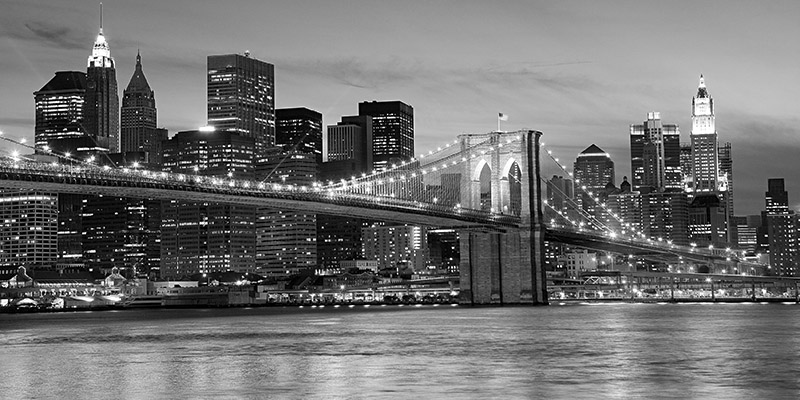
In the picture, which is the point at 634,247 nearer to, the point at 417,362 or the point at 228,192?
the point at 228,192

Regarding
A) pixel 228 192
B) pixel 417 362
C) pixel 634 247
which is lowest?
pixel 417 362

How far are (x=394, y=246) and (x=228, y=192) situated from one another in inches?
4662

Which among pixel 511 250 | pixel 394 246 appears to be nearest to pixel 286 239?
pixel 394 246

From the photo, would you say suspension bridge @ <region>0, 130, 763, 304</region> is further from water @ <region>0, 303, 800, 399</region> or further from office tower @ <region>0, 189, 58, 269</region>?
office tower @ <region>0, 189, 58, 269</region>

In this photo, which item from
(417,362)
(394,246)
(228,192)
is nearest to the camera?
(417,362)

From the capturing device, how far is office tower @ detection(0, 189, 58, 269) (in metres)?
181

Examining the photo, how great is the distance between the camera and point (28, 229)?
186 metres

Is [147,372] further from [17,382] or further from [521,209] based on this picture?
[521,209]

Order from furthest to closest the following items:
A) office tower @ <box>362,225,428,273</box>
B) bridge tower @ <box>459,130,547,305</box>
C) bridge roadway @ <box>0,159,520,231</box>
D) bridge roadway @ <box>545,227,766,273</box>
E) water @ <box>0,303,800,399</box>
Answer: office tower @ <box>362,225,428,273</box> < bridge roadway @ <box>545,227,766,273</box> < bridge tower @ <box>459,130,547,305</box> < bridge roadway @ <box>0,159,520,231</box> < water @ <box>0,303,800,399</box>

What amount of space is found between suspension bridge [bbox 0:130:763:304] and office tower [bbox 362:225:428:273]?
8163 centimetres

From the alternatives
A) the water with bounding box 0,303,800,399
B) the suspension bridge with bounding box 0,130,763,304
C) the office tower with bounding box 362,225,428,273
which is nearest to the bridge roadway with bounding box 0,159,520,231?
the suspension bridge with bounding box 0,130,763,304

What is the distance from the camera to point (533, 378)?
27.7 metres

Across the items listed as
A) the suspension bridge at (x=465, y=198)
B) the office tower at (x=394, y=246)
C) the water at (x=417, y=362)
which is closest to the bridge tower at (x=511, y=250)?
the suspension bridge at (x=465, y=198)

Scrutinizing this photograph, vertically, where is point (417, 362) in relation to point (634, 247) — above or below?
below
